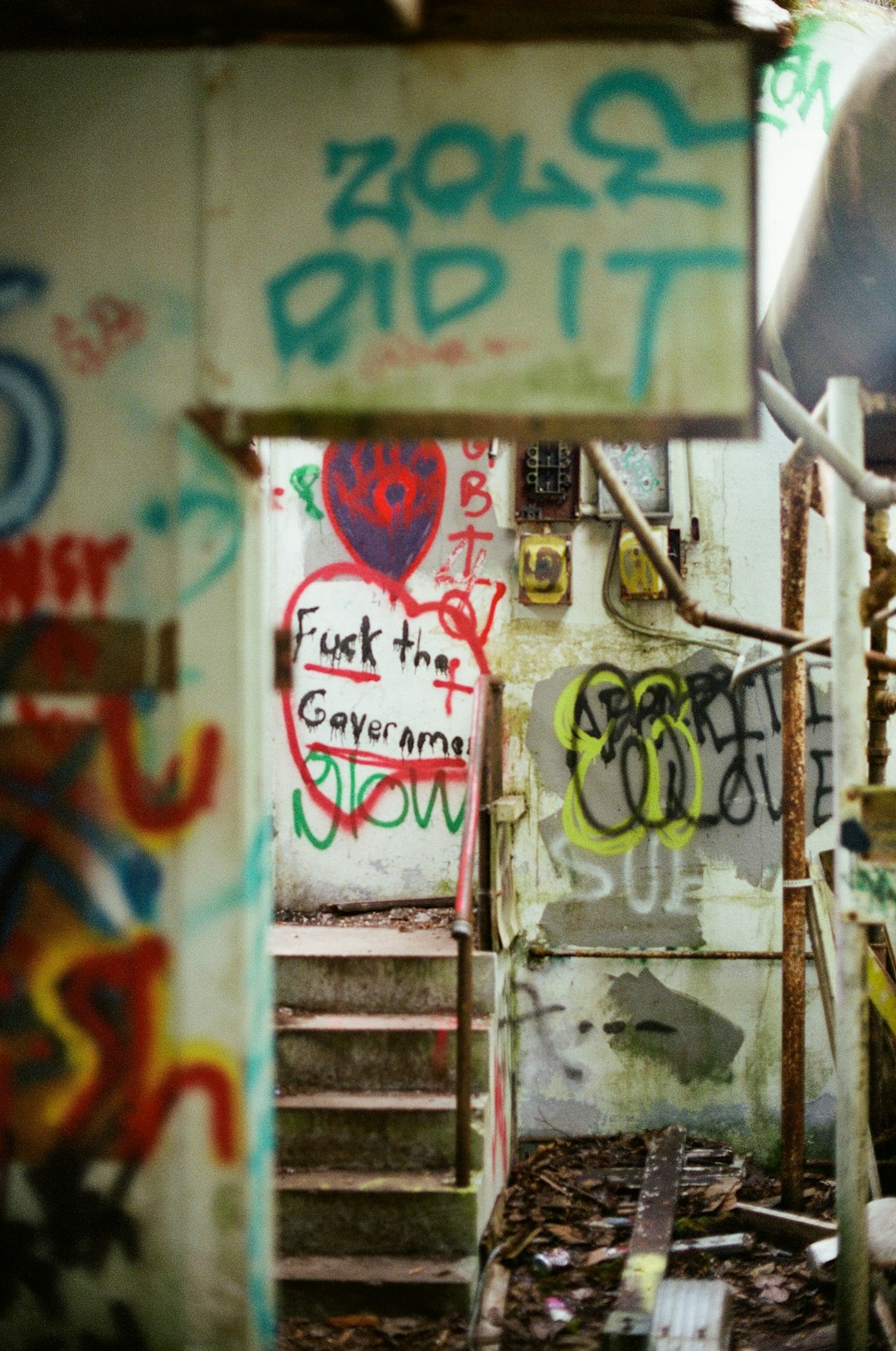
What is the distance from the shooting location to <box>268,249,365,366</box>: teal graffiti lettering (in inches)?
108

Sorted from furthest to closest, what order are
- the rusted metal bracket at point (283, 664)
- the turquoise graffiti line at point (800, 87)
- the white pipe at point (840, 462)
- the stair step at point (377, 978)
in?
the turquoise graffiti line at point (800, 87) < the stair step at point (377, 978) < the white pipe at point (840, 462) < the rusted metal bracket at point (283, 664)

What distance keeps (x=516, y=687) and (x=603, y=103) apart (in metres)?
4.33

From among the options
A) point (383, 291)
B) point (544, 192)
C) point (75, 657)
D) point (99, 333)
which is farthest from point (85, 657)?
point (544, 192)

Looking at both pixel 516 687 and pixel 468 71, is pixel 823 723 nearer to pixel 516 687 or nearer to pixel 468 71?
pixel 516 687

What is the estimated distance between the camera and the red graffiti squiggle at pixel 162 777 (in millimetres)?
2760

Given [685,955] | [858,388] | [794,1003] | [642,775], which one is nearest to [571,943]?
[685,955]

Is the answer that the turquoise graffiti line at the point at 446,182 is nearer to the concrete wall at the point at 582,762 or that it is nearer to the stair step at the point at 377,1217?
the stair step at the point at 377,1217

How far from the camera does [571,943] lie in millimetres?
6762

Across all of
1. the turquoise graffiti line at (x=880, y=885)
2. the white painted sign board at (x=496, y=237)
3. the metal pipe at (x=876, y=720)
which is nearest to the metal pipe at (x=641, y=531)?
the metal pipe at (x=876, y=720)

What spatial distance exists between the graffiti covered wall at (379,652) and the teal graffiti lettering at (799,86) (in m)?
2.82

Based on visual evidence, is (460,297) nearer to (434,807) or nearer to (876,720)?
(876,720)

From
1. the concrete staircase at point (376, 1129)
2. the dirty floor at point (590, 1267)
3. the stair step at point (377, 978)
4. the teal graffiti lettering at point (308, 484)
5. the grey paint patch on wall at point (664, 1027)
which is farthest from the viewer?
the teal graffiti lettering at point (308, 484)

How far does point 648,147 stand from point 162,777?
189cm

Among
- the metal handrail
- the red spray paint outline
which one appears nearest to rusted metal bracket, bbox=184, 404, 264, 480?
the metal handrail
